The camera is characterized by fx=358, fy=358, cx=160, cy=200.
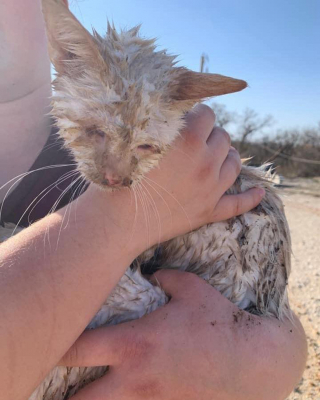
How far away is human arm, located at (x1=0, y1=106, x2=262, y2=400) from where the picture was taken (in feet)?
3.60

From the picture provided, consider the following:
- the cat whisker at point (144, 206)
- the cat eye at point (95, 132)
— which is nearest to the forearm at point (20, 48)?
the cat eye at point (95, 132)

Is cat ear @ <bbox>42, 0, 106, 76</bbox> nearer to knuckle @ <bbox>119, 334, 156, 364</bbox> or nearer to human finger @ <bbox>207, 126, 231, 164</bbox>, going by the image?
human finger @ <bbox>207, 126, 231, 164</bbox>

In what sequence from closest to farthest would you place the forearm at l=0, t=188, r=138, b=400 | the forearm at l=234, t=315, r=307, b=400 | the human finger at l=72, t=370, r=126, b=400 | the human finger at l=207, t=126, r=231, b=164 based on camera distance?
1. the forearm at l=0, t=188, r=138, b=400
2. the human finger at l=72, t=370, r=126, b=400
3. the forearm at l=234, t=315, r=307, b=400
4. the human finger at l=207, t=126, r=231, b=164

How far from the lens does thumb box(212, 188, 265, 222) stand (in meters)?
1.84

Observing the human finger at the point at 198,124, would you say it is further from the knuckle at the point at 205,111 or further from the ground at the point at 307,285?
the ground at the point at 307,285

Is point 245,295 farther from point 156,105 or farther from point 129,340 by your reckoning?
point 156,105

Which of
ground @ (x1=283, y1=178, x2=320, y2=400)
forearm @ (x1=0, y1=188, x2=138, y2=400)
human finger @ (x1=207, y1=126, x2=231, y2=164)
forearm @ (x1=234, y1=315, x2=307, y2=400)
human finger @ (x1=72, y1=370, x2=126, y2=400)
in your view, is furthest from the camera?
ground @ (x1=283, y1=178, x2=320, y2=400)

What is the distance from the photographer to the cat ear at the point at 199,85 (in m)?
1.54

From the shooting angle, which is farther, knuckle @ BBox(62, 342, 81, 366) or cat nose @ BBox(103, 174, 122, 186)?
cat nose @ BBox(103, 174, 122, 186)

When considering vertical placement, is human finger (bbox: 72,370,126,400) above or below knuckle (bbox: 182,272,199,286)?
below

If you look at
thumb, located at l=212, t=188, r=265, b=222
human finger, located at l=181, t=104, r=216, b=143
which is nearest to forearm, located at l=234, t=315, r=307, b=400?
thumb, located at l=212, t=188, r=265, b=222

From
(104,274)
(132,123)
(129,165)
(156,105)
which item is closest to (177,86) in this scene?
(156,105)

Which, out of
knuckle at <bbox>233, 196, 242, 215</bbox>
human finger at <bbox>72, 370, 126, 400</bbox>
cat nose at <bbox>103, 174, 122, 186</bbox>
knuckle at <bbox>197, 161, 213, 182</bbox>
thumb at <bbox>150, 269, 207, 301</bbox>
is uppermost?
knuckle at <bbox>197, 161, 213, 182</bbox>

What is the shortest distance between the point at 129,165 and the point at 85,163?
0.24m
